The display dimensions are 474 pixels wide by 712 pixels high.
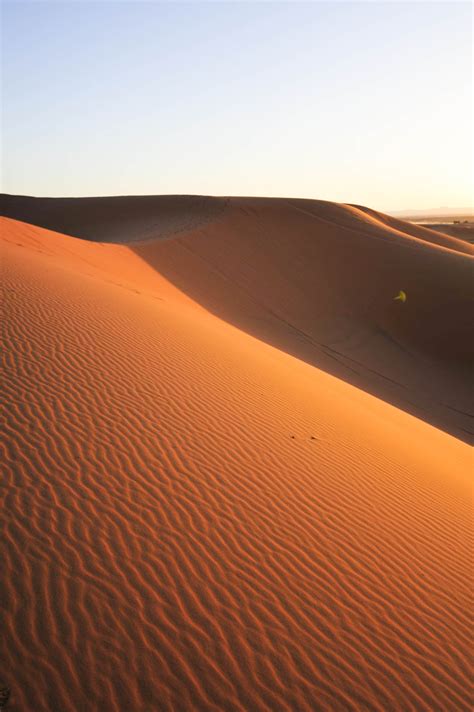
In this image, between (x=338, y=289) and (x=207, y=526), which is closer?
(x=207, y=526)

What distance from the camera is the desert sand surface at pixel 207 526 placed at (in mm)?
3113

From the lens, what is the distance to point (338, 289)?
864 inches

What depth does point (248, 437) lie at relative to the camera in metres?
6.00

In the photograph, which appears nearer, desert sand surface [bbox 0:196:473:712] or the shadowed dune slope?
desert sand surface [bbox 0:196:473:712]

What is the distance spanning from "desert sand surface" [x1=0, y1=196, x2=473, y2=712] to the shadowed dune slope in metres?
5.09

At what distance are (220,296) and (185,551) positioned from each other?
49.8 feet

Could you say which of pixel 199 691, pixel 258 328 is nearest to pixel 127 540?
pixel 199 691

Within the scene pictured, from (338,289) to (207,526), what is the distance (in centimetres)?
1871

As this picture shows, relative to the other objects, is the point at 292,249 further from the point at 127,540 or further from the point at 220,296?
the point at 127,540

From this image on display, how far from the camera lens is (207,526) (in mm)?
4234

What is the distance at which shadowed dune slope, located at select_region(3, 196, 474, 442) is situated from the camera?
15.4 metres

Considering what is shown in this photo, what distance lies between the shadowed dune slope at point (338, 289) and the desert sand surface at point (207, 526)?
5093mm

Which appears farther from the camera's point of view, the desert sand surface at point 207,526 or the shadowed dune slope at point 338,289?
the shadowed dune slope at point 338,289

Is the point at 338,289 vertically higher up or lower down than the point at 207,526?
higher up
